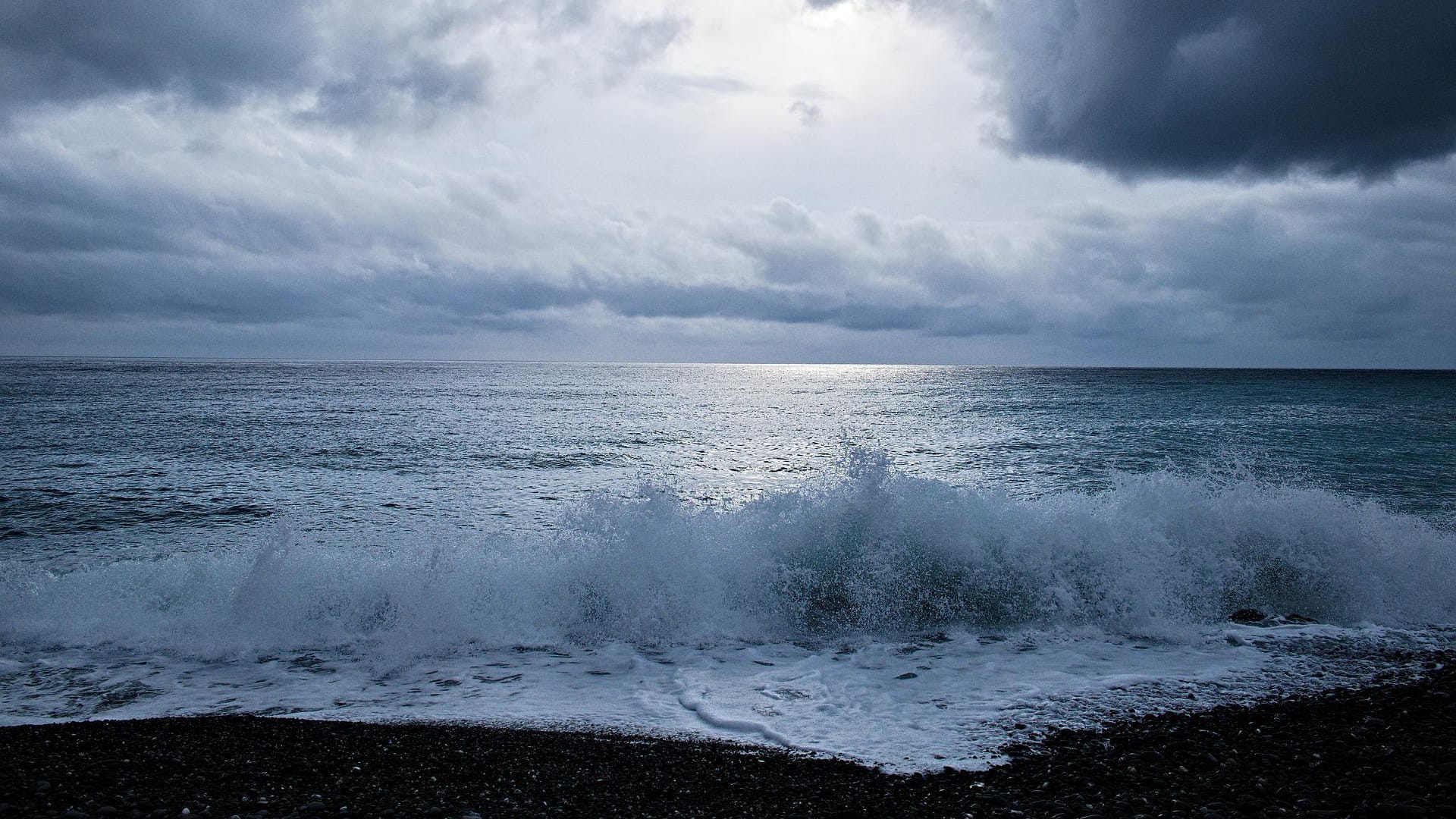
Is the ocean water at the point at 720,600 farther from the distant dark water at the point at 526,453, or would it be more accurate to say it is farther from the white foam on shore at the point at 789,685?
the distant dark water at the point at 526,453

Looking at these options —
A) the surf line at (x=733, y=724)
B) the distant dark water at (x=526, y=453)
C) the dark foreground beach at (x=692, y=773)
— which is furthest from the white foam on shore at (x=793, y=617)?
the distant dark water at (x=526, y=453)

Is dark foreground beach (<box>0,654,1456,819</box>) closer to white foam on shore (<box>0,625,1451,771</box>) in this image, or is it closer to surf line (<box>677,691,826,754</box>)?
surf line (<box>677,691,826,754</box>)

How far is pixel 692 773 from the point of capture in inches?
238

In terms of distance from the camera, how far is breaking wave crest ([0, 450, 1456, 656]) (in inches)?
418

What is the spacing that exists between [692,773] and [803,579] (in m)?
6.24

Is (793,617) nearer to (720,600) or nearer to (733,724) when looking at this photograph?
(720,600)

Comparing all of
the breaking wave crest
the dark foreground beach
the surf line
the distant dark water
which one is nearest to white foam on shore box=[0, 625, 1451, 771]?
the surf line

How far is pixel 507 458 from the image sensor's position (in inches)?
1133

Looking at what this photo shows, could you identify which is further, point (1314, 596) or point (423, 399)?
point (423, 399)

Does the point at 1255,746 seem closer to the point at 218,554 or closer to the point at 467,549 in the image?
the point at 467,549

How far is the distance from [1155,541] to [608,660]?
32.3 feet

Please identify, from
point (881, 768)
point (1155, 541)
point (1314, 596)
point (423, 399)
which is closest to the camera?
point (881, 768)

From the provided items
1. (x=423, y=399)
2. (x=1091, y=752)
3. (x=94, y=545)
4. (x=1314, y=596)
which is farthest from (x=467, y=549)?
(x=423, y=399)

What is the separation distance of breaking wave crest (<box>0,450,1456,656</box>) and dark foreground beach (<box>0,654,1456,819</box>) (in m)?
3.37
